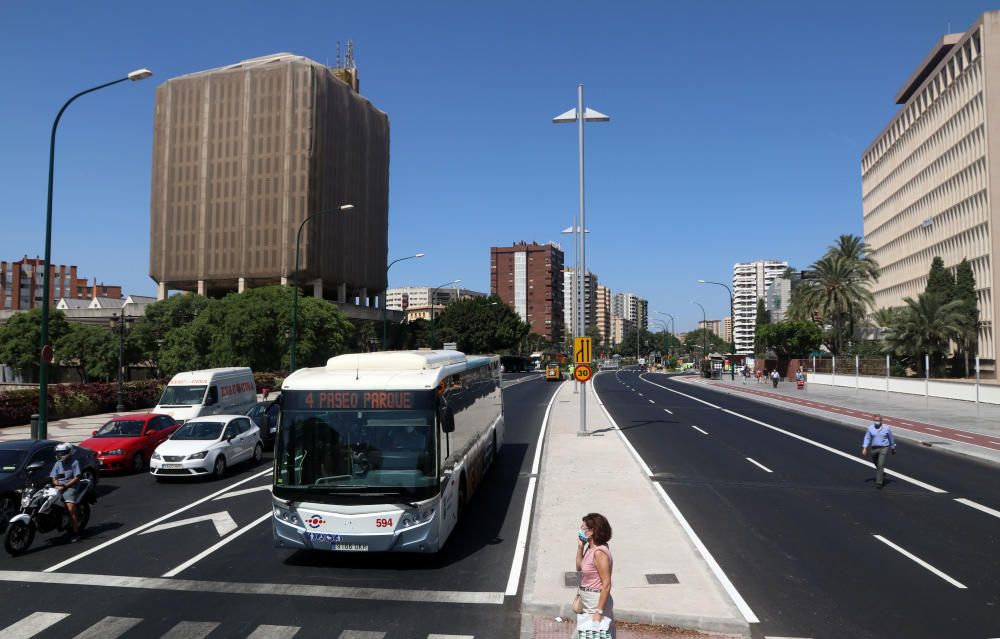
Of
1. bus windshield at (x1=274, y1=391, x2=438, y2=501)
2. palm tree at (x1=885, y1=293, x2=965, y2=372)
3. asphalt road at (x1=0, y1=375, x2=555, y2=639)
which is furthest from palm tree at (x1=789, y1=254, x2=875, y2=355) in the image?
bus windshield at (x1=274, y1=391, x2=438, y2=501)

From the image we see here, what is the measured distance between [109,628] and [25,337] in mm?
66727

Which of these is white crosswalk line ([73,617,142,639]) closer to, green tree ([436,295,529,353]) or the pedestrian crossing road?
the pedestrian crossing road

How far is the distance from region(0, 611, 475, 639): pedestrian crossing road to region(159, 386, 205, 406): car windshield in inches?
660

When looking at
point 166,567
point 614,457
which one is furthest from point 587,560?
point 614,457

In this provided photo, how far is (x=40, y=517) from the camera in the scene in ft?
35.4

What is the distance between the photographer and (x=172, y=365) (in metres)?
49.7

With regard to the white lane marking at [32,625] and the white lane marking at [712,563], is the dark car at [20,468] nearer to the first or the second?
the white lane marking at [32,625]

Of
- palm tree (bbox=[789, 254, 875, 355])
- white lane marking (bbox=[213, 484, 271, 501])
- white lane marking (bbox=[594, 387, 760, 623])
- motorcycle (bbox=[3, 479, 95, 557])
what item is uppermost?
palm tree (bbox=[789, 254, 875, 355])

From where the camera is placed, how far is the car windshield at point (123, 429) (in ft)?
60.3

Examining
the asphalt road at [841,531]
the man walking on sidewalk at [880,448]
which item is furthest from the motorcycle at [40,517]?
the man walking on sidewalk at [880,448]

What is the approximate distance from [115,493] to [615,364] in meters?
144

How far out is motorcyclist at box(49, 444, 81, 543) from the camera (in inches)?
436

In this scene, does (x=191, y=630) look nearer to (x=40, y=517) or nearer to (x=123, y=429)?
(x=40, y=517)

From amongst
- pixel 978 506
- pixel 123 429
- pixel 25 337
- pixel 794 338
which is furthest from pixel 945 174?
pixel 25 337
